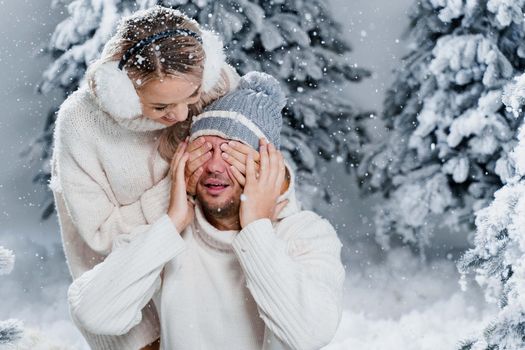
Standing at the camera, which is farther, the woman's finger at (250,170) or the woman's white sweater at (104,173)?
the woman's white sweater at (104,173)

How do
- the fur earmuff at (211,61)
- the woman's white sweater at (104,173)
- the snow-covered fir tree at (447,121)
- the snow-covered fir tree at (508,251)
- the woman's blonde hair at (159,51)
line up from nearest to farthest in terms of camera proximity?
the woman's blonde hair at (159,51)
the fur earmuff at (211,61)
the woman's white sweater at (104,173)
the snow-covered fir tree at (508,251)
the snow-covered fir tree at (447,121)

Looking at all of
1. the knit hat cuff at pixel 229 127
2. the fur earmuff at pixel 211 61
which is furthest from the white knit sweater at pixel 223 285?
the fur earmuff at pixel 211 61

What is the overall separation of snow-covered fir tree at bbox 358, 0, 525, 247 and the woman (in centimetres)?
257

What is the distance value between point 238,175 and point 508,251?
114 centimetres

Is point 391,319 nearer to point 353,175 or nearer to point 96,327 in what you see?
point 353,175

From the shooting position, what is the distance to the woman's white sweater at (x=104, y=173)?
7.91 ft

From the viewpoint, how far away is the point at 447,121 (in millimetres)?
4895

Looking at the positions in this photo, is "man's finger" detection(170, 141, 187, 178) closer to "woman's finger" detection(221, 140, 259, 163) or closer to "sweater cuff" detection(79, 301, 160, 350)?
"woman's finger" detection(221, 140, 259, 163)

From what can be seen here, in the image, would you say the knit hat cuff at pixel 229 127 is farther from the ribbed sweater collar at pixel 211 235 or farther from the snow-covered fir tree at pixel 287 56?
the snow-covered fir tree at pixel 287 56

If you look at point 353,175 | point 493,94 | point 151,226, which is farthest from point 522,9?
point 151,226

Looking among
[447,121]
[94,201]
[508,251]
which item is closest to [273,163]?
[94,201]

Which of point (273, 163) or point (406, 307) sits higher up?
point (273, 163)

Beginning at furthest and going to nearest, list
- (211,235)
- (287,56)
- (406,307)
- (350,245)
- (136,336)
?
(350,245) → (406,307) → (287,56) → (136,336) → (211,235)

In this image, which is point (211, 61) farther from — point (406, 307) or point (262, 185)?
point (406, 307)
